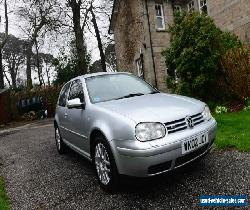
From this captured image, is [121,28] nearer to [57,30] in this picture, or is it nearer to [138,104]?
[57,30]

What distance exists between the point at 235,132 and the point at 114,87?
3208mm

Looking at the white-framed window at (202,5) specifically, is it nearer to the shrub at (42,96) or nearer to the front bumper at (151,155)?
the shrub at (42,96)

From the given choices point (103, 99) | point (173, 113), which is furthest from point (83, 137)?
point (173, 113)

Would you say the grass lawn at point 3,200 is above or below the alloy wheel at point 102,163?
below

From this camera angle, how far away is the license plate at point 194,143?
4.04 m

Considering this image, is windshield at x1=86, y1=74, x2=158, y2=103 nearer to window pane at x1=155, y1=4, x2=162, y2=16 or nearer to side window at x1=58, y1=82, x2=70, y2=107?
side window at x1=58, y1=82, x2=70, y2=107

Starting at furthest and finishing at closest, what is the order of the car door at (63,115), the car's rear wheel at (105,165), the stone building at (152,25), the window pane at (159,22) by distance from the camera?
the window pane at (159,22), the stone building at (152,25), the car door at (63,115), the car's rear wheel at (105,165)

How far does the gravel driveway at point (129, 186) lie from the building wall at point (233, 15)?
11.3m

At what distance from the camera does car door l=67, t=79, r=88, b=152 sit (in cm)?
524

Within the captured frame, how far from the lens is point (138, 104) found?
4629 mm

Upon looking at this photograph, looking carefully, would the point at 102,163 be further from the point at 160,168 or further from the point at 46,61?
the point at 46,61

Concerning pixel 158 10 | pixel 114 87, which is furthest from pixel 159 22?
pixel 114 87

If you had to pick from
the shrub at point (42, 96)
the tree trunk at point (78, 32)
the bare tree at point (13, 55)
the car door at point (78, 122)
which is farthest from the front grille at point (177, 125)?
the bare tree at point (13, 55)

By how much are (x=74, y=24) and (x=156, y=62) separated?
6.99m
